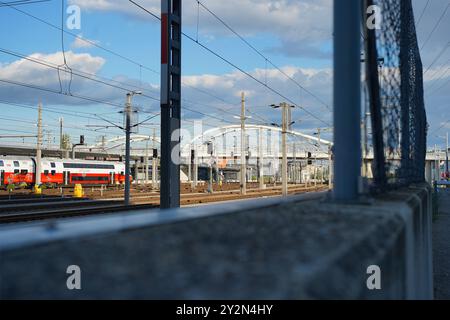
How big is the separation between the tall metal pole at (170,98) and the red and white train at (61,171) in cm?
3633

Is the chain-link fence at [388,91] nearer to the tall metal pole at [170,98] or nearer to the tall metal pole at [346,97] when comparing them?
the tall metal pole at [346,97]

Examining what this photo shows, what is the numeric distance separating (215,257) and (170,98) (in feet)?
31.6

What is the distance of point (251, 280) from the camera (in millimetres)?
1591

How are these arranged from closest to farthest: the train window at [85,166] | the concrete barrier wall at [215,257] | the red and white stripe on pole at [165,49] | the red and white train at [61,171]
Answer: the concrete barrier wall at [215,257] → the red and white stripe on pole at [165,49] → the red and white train at [61,171] → the train window at [85,166]

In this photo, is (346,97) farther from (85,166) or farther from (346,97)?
(85,166)

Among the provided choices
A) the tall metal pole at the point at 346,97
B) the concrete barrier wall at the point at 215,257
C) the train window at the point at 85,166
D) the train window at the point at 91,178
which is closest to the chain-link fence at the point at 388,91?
the tall metal pole at the point at 346,97

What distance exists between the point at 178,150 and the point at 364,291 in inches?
397

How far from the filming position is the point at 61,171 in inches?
2191

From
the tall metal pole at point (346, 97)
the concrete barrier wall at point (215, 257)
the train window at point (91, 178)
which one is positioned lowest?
the train window at point (91, 178)

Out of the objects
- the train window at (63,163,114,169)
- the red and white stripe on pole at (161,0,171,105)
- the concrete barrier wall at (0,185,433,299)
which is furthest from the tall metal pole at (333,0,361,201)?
the train window at (63,163,114,169)

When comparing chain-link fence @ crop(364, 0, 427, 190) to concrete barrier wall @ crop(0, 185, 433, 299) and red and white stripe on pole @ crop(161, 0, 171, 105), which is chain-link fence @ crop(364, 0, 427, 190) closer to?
concrete barrier wall @ crop(0, 185, 433, 299)

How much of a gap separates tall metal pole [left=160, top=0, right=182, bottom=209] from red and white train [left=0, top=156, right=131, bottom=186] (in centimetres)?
3633

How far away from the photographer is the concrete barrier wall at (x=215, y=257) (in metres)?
1.57
